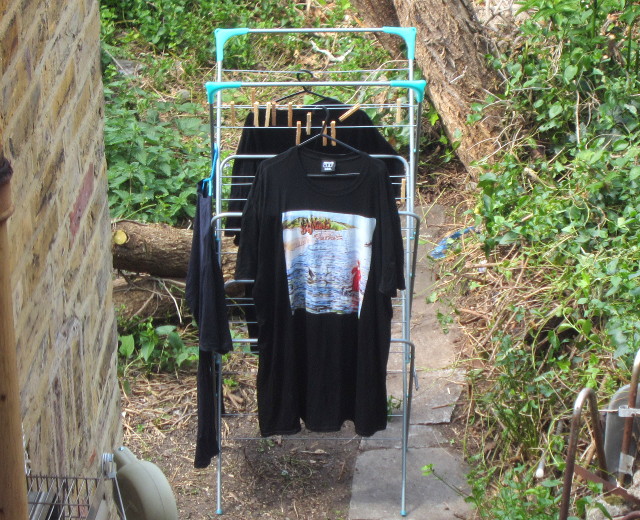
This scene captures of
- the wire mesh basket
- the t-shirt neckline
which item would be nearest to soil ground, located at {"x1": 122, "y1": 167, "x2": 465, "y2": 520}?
the t-shirt neckline

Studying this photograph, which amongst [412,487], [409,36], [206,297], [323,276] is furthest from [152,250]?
[412,487]

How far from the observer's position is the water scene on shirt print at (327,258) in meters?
3.81

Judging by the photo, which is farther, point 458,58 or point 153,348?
point 458,58

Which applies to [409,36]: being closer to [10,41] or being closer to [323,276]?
[323,276]

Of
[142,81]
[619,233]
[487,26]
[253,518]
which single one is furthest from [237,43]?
[253,518]

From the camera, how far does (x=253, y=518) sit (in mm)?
4223

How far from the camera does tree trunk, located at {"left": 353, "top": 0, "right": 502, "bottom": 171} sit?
604 cm

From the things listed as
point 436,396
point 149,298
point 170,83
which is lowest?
point 436,396

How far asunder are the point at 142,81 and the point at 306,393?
4.36m

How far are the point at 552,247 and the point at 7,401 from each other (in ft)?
12.0

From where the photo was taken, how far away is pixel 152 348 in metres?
5.17

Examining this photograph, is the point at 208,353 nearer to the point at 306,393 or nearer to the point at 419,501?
the point at 306,393

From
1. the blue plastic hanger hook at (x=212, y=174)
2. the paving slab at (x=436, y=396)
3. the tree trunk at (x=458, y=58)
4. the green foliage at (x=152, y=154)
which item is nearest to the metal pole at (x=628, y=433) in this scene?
the paving slab at (x=436, y=396)

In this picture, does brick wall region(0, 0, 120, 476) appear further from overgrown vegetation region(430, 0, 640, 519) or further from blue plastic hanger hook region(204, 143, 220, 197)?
overgrown vegetation region(430, 0, 640, 519)
